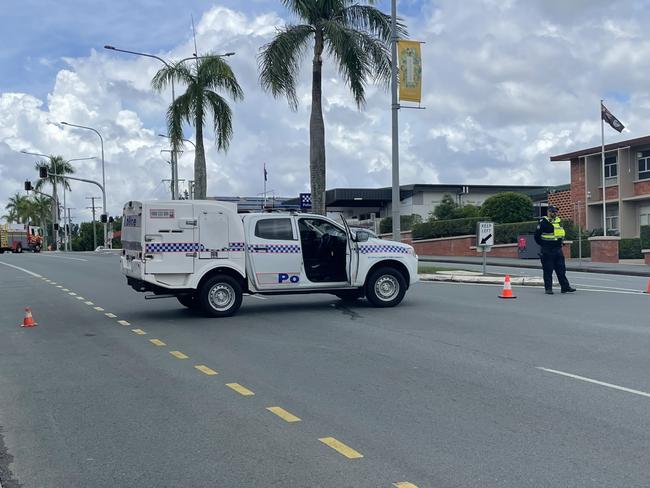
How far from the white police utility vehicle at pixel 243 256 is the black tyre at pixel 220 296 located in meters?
0.02

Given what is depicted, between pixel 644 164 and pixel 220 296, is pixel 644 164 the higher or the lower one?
the higher one

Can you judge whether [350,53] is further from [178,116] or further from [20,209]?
[20,209]

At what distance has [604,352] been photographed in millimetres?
9633

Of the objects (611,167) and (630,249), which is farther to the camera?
(611,167)

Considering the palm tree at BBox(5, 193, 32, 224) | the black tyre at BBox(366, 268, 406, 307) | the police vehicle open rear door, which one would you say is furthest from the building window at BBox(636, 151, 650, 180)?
the palm tree at BBox(5, 193, 32, 224)

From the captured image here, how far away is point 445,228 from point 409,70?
77.2ft

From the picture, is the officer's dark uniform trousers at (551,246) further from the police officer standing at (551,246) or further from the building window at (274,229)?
the building window at (274,229)

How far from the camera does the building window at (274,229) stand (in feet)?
46.2

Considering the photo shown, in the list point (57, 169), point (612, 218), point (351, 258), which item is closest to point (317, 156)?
point (351, 258)

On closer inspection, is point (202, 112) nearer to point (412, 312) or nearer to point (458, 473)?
point (412, 312)

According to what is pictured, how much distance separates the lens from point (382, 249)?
48.8 ft

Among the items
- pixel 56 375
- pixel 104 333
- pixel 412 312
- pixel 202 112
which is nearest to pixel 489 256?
pixel 202 112

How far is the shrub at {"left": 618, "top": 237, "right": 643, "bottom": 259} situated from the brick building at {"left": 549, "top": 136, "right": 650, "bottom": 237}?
5.67m

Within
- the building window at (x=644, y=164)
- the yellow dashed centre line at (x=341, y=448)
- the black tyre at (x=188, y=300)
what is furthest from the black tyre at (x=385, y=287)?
the building window at (x=644, y=164)
